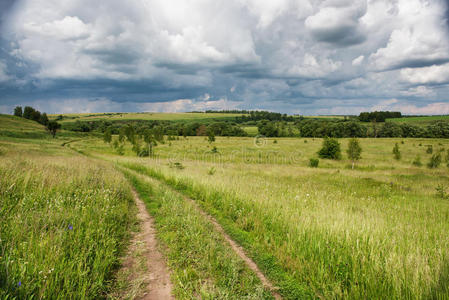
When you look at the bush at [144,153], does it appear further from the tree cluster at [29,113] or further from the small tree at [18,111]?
the small tree at [18,111]

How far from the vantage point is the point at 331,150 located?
140ft

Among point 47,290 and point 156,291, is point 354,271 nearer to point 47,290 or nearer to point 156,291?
point 156,291

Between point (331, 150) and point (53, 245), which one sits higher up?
Answer: point (53, 245)

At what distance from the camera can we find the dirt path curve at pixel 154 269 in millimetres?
4027

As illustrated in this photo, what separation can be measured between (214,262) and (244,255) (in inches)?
42.4

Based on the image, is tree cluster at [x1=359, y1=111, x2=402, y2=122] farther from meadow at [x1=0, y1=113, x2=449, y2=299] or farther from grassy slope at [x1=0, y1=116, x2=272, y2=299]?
grassy slope at [x1=0, y1=116, x2=272, y2=299]

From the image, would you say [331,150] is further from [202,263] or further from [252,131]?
[252,131]

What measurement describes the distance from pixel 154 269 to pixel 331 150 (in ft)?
146

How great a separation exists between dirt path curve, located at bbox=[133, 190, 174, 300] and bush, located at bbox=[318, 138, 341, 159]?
42.1 meters

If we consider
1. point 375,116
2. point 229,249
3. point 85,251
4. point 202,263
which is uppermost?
point 375,116

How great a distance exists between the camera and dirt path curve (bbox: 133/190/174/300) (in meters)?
4.03

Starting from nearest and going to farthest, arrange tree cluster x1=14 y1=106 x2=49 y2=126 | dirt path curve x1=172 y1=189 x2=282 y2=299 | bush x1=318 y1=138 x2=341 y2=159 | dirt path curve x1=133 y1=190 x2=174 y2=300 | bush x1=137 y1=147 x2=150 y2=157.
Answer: dirt path curve x1=133 y1=190 x2=174 y2=300
dirt path curve x1=172 y1=189 x2=282 y2=299
bush x1=137 y1=147 x2=150 y2=157
bush x1=318 y1=138 x2=341 y2=159
tree cluster x1=14 y1=106 x2=49 y2=126

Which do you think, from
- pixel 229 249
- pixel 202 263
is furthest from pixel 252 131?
pixel 202 263

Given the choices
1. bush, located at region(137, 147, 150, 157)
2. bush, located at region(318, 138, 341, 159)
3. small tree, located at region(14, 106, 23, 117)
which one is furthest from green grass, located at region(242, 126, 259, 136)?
small tree, located at region(14, 106, 23, 117)
